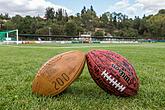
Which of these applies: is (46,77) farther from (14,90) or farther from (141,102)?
(141,102)

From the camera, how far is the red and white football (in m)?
3.54

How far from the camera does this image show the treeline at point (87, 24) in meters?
87.4

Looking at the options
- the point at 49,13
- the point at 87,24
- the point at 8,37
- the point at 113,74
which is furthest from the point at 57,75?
the point at 49,13

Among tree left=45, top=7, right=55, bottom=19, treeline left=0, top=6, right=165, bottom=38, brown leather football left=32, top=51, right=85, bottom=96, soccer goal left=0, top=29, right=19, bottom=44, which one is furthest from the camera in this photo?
tree left=45, top=7, right=55, bottom=19

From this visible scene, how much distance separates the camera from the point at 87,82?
4785 mm

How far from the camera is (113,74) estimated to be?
354 centimetres

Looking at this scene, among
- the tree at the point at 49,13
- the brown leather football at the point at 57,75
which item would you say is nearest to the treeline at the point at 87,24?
the tree at the point at 49,13

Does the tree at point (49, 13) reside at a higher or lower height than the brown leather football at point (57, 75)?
higher

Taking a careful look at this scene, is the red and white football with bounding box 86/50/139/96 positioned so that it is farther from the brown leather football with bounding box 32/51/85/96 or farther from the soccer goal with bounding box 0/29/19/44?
the soccer goal with bounding box 0/29/19/44

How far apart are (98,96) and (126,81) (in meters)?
0.39

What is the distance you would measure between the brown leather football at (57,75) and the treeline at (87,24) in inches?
Result: 3162

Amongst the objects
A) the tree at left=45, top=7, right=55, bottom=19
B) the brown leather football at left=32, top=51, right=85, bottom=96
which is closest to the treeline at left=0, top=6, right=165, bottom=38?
the tree at left=45, top=7, right=55, bottom=19

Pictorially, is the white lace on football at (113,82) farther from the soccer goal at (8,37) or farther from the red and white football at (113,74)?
the soccer goal at (8,37)

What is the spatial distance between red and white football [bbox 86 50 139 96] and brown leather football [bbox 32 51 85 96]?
7.7 inches
